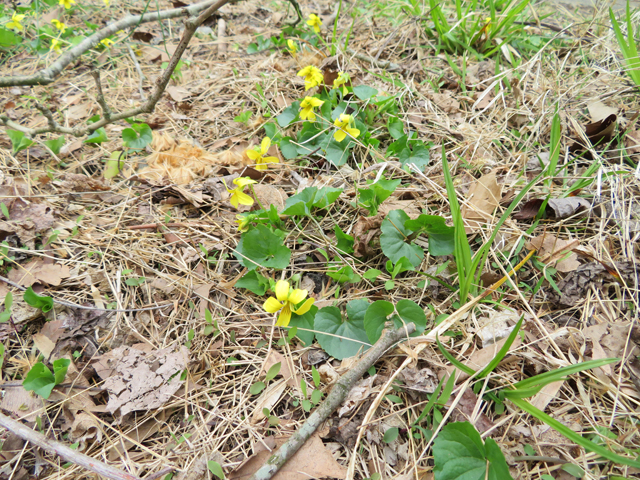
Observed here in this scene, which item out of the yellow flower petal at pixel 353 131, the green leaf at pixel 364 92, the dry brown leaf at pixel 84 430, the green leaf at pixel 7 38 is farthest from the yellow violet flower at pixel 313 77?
the green leaf at pixel 7 38

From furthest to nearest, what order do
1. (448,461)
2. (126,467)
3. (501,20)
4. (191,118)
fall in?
(501,20) → (191,118) → (126,467) → (448,461)

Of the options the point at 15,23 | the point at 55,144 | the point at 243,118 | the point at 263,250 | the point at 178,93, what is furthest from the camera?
the point at 15,23

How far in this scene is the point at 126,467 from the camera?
3.57 feet

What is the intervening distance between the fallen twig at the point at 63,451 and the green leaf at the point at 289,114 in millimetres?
1792

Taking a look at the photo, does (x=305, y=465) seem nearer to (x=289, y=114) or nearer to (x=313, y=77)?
(x=289, y=114)

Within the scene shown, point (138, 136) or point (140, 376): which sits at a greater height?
point (138, 136)

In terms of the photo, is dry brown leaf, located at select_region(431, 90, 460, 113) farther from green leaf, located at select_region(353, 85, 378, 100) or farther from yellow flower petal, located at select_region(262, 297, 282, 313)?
yellow flower petal, located at select_region(262, 297, 282, 313)

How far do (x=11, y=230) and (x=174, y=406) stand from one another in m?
1.15

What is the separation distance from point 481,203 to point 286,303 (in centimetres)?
100

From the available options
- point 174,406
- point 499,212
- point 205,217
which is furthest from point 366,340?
point 205,217

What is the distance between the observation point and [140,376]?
1.25 m

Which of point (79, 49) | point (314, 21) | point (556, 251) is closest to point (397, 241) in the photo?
point (556, 251)

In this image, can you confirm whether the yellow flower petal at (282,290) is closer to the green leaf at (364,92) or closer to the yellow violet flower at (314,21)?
the green leaf at (364,92)

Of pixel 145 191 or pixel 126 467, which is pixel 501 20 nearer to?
pixel 145 191
